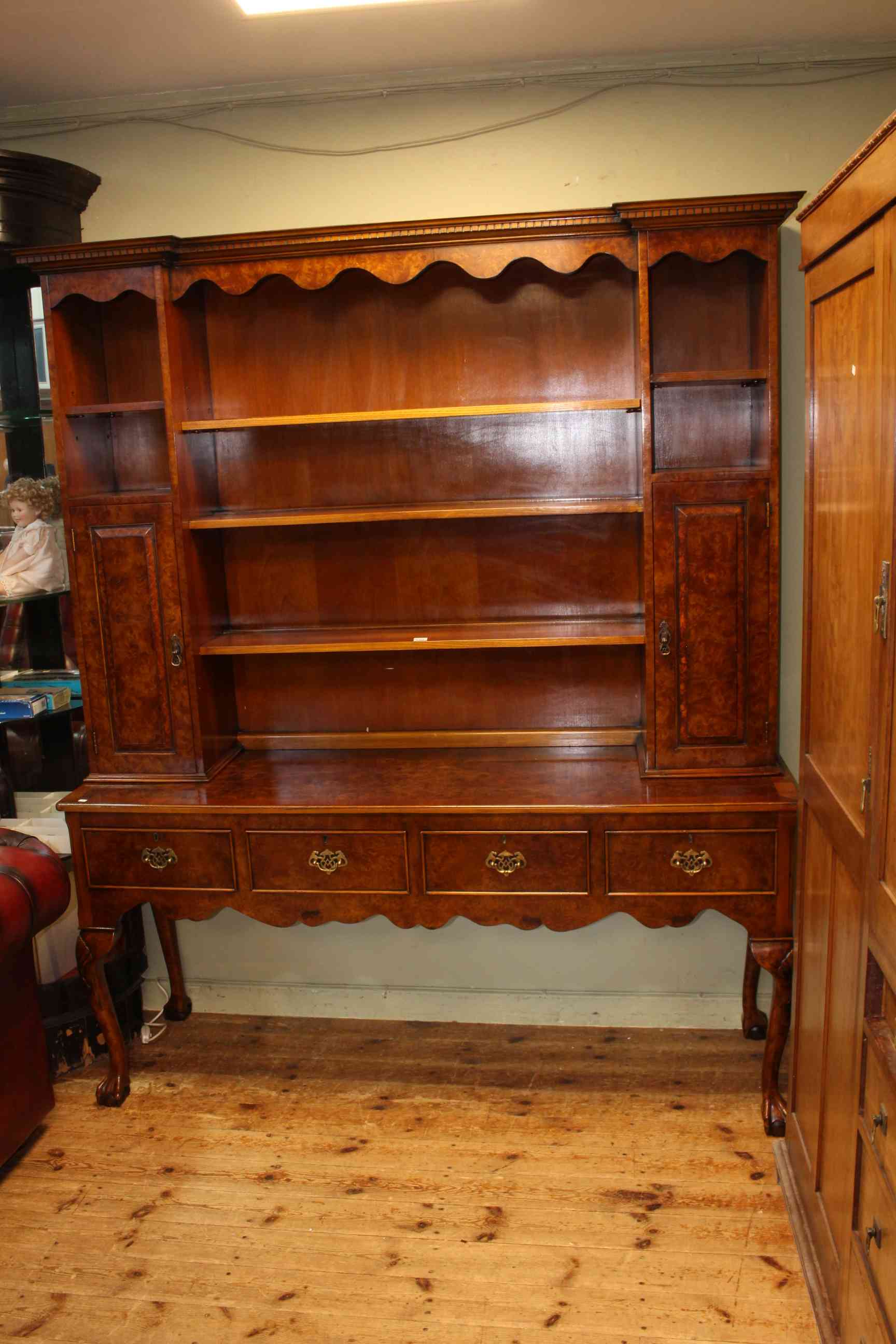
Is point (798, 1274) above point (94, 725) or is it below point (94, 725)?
below

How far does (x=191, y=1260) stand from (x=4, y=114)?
3102 mm

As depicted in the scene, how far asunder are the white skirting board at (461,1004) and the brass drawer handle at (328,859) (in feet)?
2.56

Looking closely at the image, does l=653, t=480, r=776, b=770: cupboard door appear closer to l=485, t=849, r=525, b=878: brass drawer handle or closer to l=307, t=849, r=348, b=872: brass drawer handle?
l=485, t=849, r=525, b=878: brass drawer handle

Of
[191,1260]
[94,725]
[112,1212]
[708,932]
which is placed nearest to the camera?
[191,1260]

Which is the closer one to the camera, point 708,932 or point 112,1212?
point 112,1212

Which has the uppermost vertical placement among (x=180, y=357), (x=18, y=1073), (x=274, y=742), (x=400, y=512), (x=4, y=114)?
(x=4, y=114)

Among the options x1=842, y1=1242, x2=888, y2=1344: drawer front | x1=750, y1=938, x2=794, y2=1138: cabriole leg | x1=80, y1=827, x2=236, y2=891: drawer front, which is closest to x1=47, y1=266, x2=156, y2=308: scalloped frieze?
x1=80, y1=827, x2=236, y2=891: drawer front

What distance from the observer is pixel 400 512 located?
2.95 metres

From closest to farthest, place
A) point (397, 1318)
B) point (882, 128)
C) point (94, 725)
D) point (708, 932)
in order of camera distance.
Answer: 1. point (882, 128)
2. point (397, 1318)
3. point (94, 725)
4. point (708, 932)

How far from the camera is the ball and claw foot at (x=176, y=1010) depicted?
3518 mm

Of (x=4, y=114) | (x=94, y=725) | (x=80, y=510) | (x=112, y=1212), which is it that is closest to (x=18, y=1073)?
(x=112, y=1212)

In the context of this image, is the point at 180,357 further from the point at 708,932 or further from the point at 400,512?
the point at 708,932

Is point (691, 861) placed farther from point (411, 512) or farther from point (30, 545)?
point (30, 545)

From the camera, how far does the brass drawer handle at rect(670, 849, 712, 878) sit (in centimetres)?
274
